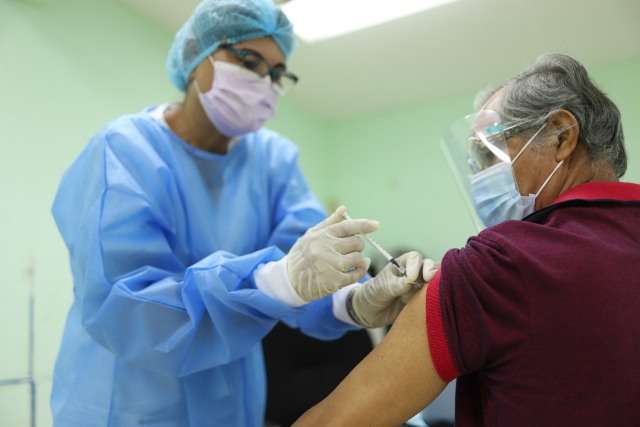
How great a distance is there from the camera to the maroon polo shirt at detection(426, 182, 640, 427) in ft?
2.21

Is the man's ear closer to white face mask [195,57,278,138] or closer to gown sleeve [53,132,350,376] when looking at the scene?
gown sleeve [53,132,350,376]

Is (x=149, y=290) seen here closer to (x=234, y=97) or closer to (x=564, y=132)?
(x=234, y=97)

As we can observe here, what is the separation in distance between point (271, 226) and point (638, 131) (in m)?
1.22

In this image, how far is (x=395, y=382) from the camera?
2.50 ft

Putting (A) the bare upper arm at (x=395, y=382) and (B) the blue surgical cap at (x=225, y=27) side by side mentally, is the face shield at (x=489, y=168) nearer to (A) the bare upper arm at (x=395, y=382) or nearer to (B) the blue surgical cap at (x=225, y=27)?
(A) the bare upper arm at (x=395, y=382)

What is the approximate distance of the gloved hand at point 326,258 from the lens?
91cm

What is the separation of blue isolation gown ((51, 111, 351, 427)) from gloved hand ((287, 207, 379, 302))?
74 millimetres

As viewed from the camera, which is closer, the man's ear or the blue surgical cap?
the man's ear

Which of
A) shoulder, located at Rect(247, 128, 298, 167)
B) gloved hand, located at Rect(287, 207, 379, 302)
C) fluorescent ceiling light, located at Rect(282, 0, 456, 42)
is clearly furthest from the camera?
fluorescent ceiling light, located at Rect(282, 0, 456, 42)

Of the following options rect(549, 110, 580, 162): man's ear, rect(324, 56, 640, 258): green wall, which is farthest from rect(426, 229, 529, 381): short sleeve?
rect(324, 56, 640, 258): green wall

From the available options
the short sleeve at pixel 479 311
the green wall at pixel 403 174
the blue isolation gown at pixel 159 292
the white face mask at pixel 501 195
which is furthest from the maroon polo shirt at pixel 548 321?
the green wall at pixel 403 174

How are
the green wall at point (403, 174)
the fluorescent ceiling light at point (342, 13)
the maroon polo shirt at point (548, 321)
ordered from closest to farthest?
the maroon polo shirt at point (548, 321) < the fluorescent ceiling light at point (342, 13) < the green wall at point (403, 174)

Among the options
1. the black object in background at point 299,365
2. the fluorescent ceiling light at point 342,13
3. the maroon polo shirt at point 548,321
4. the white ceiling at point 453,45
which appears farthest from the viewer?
the black object in background at point 299,365

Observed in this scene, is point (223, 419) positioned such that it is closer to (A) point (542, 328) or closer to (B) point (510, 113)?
(A) point (542, 328)
